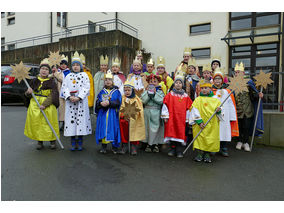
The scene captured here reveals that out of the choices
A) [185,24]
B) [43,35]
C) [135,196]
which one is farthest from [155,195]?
[43,35]

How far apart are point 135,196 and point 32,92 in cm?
306

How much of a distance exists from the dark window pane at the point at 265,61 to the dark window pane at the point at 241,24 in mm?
2034

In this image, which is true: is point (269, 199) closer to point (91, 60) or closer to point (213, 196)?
point (213, 196)

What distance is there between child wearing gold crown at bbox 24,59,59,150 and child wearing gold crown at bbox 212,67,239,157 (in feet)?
11.2

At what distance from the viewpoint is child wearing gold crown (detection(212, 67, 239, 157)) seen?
4.39m

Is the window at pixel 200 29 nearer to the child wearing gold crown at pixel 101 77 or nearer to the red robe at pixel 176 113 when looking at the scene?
the child wearing gold crown at pixel 101 77

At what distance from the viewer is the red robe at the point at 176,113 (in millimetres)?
4301

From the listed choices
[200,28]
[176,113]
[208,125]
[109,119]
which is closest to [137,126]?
[109,119]

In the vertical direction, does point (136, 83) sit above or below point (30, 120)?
above

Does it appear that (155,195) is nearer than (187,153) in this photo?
Yes

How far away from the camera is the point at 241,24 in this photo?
40.7ft

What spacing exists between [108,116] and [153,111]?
956 millimetres

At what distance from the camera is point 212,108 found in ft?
13.4

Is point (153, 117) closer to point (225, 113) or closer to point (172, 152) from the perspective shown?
point (172, 152)
